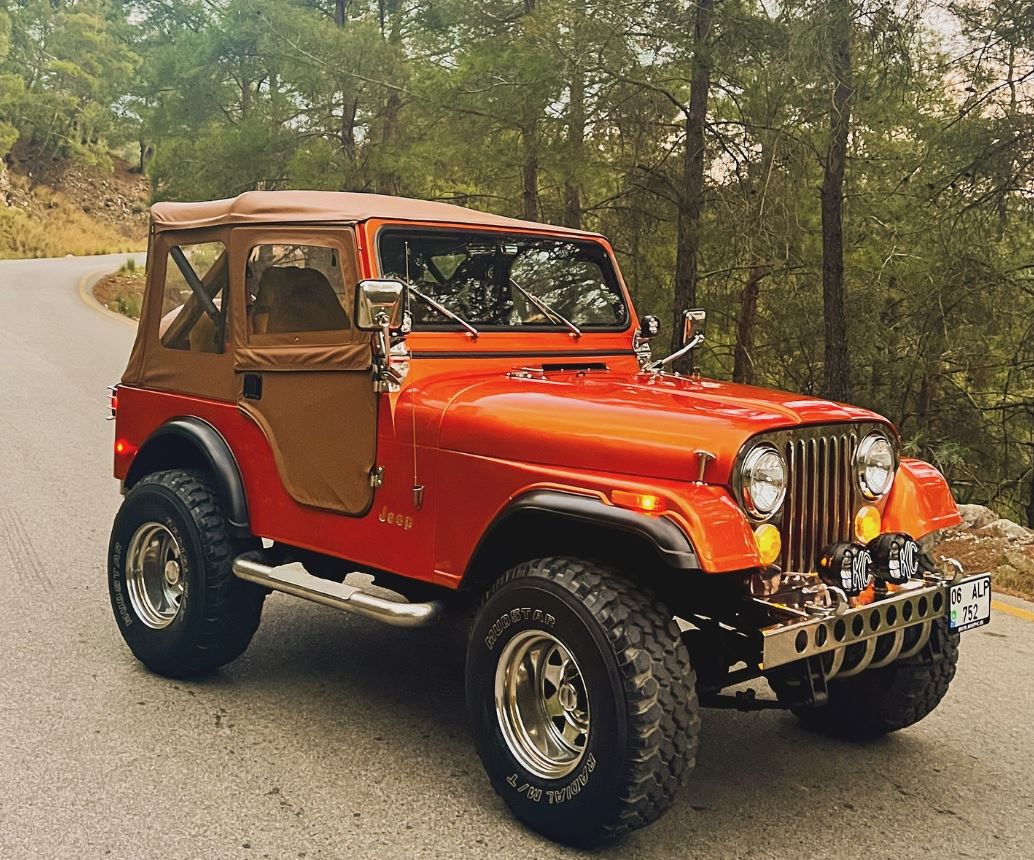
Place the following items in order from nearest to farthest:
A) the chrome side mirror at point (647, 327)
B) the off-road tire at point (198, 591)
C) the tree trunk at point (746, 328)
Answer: the off-road tire at point (198, 591) < the chrome side mirror at point (647, 327) < the tree trunk at point (746, 328)

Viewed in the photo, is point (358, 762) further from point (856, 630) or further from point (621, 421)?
point (856, 630)

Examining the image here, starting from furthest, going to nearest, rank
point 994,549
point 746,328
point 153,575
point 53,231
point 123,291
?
point 53,231
point 123,291
point 746,328
point 994,549
point 153,575

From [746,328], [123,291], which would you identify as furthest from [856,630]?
[123,291]

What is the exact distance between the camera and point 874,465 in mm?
3943

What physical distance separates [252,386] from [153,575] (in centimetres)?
110

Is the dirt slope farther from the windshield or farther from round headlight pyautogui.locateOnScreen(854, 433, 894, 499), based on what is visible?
round headlight pyautogui.locateOnScreen(854, 433, 894, 499)

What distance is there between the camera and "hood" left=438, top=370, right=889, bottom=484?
3.55 m

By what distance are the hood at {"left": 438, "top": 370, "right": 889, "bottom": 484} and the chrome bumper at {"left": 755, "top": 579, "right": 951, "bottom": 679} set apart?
49 centimetres

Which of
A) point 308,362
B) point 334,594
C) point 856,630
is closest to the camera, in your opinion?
point 856,630

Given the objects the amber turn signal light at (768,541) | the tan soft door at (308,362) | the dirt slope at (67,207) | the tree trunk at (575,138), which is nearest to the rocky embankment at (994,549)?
the amber turn signal light at (768,541)

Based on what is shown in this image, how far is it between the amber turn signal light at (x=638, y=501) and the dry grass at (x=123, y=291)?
20844mm

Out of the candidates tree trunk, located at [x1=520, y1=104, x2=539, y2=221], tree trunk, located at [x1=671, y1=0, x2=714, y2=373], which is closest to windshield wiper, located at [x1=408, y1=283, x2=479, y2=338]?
tree trunk, located at [x1=671, y1=0, x2=714, y2=373]

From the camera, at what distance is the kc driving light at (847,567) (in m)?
3.66

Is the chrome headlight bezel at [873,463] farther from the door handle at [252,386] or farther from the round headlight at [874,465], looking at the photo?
the door handle at [252,386]
